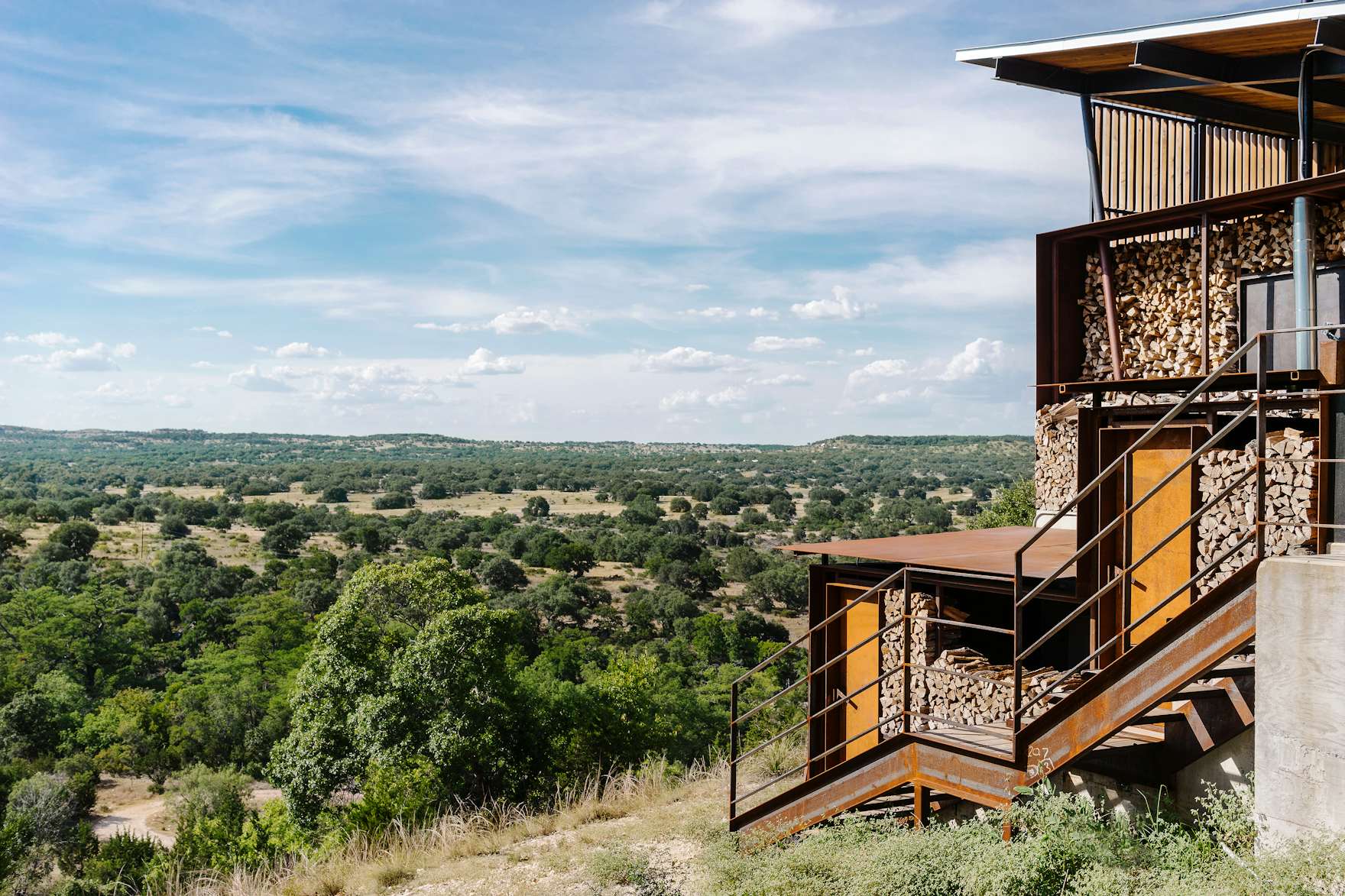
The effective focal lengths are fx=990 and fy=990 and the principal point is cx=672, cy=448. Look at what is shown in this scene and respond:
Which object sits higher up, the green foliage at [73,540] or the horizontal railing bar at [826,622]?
the horizontal railing bar at [826,622]

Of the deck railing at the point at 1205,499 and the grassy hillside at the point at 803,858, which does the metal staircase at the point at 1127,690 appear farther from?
the grassy hillside at the point at 803,858

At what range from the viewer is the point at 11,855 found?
21719mm

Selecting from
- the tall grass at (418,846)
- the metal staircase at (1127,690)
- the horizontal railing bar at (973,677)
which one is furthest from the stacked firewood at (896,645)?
the tall grass at (418,846)

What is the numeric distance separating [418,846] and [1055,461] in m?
8.47

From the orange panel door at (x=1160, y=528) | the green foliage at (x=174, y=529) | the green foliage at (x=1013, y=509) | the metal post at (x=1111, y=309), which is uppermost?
the metal post at (x=1111, y=309)

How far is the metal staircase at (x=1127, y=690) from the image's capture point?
5645mm

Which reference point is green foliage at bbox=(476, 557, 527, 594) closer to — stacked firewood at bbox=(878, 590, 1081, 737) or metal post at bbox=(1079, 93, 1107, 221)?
stacked firewood at bbox=(878, 590, 1081, 737)

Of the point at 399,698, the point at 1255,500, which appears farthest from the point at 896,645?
the point at 399,698

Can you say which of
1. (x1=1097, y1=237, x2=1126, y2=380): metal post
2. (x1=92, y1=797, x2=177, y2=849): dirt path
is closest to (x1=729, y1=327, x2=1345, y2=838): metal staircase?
(x1=1097, y1=237, x2=1126, y2=380): metal post

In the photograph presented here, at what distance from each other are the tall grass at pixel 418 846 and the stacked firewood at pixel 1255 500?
785 centimetres

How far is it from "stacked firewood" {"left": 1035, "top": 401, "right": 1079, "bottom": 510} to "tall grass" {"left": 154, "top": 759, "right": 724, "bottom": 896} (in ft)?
19.9

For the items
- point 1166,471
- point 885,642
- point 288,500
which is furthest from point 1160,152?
point 288,500

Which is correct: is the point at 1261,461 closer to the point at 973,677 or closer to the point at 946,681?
the point at 973,677

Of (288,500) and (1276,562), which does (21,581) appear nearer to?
(288,500)
